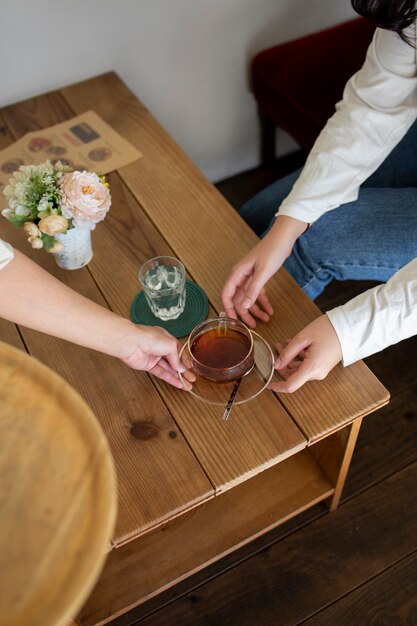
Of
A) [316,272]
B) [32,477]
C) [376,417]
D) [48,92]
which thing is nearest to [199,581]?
[376,417]

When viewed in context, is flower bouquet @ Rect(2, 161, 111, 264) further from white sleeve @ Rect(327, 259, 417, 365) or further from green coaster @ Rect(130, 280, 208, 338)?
white sleeve @ Rect(327, 259, 417, 365)

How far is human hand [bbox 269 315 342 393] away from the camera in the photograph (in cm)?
87

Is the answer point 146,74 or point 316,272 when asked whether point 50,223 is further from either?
point 146,74

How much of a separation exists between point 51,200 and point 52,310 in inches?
8.4

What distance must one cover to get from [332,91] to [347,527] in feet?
3.72

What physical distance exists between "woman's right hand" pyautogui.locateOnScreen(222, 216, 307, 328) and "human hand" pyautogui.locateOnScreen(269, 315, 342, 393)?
3.7 inches

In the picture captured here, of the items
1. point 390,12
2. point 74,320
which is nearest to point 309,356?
point 74,320

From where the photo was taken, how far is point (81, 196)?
0.92 metres

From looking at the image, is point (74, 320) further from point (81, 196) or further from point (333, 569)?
point (333, 569)

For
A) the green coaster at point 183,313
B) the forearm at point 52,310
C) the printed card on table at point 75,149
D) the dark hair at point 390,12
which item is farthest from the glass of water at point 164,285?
the dark hair at point 390,12

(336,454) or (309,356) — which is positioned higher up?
(309,356)

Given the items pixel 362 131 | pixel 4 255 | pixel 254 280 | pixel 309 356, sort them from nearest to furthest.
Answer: pixel 4 255 < pixel 309 356 < pixel 254 280 < pixel 362 131

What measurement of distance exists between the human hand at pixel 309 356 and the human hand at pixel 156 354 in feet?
0.47

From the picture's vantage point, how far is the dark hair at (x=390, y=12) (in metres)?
0.94
